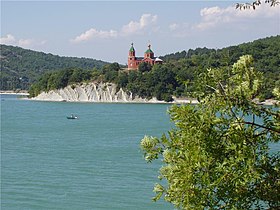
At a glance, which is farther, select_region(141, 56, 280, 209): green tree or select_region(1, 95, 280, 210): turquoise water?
select_region(1, 95, 280, 210): turquoise water

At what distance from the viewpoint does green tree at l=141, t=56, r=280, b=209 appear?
4359mm

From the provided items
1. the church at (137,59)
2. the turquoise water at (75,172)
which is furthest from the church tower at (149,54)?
the turquoise water at (75,172)

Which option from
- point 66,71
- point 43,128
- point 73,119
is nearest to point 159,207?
point 43,128

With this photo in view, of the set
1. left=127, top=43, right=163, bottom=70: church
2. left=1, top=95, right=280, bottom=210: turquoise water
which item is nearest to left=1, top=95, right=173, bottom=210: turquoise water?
left=1, top=95, right=280, bottom=210: turquoise water

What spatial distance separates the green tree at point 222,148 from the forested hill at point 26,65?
148 metres

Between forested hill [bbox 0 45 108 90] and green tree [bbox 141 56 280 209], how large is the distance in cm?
14791

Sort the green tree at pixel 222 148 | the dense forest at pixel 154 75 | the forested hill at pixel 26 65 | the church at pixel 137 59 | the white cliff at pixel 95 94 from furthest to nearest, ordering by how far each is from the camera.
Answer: the forested hill at pixel 26 65, the church at pixel 137 59, the white cliff at pixel 95 94, the dense forest at pixel 154 75, the green tree at pixel 222 148

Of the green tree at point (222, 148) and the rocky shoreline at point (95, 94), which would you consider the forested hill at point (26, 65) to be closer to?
the rocky shoreline at point (95, 94)

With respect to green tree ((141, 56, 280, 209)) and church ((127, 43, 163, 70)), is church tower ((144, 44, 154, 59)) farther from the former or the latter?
green tree ((141, 56, 280, 209))

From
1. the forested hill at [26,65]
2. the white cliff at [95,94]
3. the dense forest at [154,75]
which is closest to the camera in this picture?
the dense forest at [154,75]

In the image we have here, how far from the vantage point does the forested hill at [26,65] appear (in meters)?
154

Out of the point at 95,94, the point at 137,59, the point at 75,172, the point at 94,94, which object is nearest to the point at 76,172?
the point at 75,172

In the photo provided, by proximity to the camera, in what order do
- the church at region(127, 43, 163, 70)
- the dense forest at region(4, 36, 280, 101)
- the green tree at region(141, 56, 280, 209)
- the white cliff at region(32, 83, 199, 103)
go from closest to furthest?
the green tree at region(141, 56, 280, 209) < the dense forest at region(4, 36, 280, 101) < the white cliff at region(32, 83, 199, 103) < the church at region(127, 43, 163, 70)

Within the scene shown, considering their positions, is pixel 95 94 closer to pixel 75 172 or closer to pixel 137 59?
pixel 137 59
